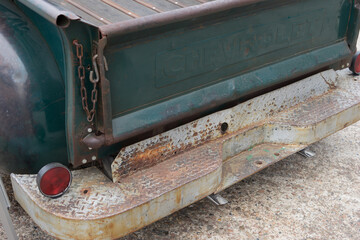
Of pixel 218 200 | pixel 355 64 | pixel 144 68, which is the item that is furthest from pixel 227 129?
pixel 355 64

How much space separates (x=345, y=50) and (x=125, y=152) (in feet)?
7.28

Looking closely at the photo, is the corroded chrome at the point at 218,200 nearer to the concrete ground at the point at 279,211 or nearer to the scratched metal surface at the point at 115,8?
the concrete ground at the point at 279,211

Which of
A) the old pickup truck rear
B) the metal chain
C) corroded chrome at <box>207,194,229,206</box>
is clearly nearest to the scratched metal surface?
the old pickup truck rear

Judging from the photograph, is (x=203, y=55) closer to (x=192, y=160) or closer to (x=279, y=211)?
(x=192, y=160)

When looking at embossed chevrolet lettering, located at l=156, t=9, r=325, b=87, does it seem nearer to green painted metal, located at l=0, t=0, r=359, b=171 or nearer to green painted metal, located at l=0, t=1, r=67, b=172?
green painted metal, located at l=0, t=0, r=359, b=171

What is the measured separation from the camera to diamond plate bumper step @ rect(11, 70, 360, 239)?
2.37 m

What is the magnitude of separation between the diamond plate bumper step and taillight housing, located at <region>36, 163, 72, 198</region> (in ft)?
0.16

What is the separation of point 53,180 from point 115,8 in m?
1.11

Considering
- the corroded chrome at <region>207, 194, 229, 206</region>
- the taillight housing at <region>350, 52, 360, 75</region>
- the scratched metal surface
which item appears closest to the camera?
the scratched metal surface

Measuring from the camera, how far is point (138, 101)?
258cm

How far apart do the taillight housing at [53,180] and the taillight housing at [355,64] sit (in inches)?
109

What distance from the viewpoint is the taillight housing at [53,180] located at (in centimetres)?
231

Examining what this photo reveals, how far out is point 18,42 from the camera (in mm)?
2557

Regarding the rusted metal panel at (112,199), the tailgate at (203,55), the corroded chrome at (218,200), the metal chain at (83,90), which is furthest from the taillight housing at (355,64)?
the metal chain at (83,90)
